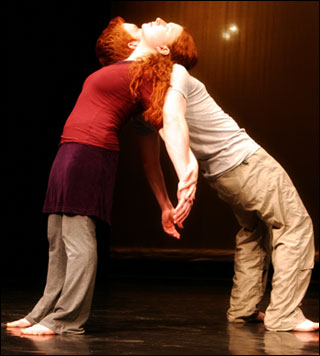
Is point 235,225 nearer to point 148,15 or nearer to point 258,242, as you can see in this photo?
point 148,15

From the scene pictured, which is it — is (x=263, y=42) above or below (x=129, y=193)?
above

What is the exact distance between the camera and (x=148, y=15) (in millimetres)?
5129

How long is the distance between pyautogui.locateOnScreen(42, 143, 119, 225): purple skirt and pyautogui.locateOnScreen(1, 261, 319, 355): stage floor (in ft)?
1.26

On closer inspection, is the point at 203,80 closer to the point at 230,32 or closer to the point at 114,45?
the point at 230,32

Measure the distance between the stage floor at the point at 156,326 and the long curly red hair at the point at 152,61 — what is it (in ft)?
2.19

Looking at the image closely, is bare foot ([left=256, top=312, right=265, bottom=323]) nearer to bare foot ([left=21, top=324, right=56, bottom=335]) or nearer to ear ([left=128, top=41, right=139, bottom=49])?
bare foot ([left=21, top=324, right=56, bottom=335])

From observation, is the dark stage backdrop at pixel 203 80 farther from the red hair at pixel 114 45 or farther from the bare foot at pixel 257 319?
the red hair at pixel 114 45

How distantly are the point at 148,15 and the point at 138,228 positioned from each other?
57.5 inches

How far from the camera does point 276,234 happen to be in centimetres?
260

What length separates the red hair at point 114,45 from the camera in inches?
102

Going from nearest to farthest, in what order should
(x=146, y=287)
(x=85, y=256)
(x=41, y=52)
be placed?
1. (x=85, y=256)
2. (x=146, y=287)
3. (x=41, y=52)

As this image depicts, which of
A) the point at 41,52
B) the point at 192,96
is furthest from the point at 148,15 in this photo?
the point at 192,96

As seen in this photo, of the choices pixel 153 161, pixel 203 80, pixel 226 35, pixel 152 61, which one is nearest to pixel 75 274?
pixel 153 161

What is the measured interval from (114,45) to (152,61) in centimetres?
31
